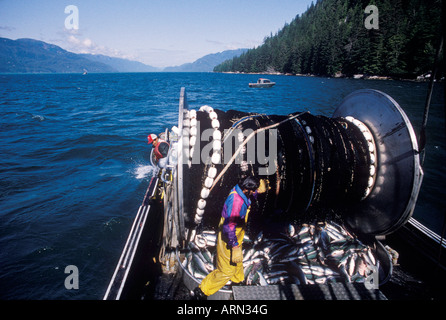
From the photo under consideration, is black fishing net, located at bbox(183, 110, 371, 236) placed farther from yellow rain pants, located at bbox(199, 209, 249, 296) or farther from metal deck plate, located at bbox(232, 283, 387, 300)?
metal deck plate, located at bbox(232, 283, 387, 300)

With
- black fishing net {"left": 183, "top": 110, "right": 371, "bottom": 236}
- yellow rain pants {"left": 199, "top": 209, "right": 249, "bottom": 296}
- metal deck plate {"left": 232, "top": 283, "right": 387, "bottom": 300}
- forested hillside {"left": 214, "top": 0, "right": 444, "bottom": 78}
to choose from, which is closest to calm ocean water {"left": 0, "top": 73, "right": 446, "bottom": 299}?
yellow rain pants {"left": 199, "top": 209, "right": 249, "bottom": 296}

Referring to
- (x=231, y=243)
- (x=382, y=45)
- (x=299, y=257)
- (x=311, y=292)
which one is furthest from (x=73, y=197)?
(x=382, y=45)

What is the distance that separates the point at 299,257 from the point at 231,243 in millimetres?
2137

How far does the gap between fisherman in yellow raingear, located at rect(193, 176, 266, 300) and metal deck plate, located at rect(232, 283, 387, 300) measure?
2.12 feet

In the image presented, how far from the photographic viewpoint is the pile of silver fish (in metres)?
4.71

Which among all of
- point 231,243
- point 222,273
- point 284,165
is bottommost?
point 222,273

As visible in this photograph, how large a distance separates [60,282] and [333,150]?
953 cm

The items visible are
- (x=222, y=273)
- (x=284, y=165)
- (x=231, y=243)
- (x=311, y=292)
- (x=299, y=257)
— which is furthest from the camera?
(x=299, y=257)

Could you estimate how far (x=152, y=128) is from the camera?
21.0 m

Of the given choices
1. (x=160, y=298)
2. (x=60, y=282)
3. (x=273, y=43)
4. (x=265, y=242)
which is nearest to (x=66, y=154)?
(x=60, y=282)

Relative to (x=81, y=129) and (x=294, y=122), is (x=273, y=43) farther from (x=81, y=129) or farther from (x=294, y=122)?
(x=294, y=122)

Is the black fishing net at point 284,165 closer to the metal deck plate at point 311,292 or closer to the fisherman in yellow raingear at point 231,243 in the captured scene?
the fisherman in yellow raingear at point 231,243

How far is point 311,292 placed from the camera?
360cm

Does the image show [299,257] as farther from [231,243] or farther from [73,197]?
[73,197]
